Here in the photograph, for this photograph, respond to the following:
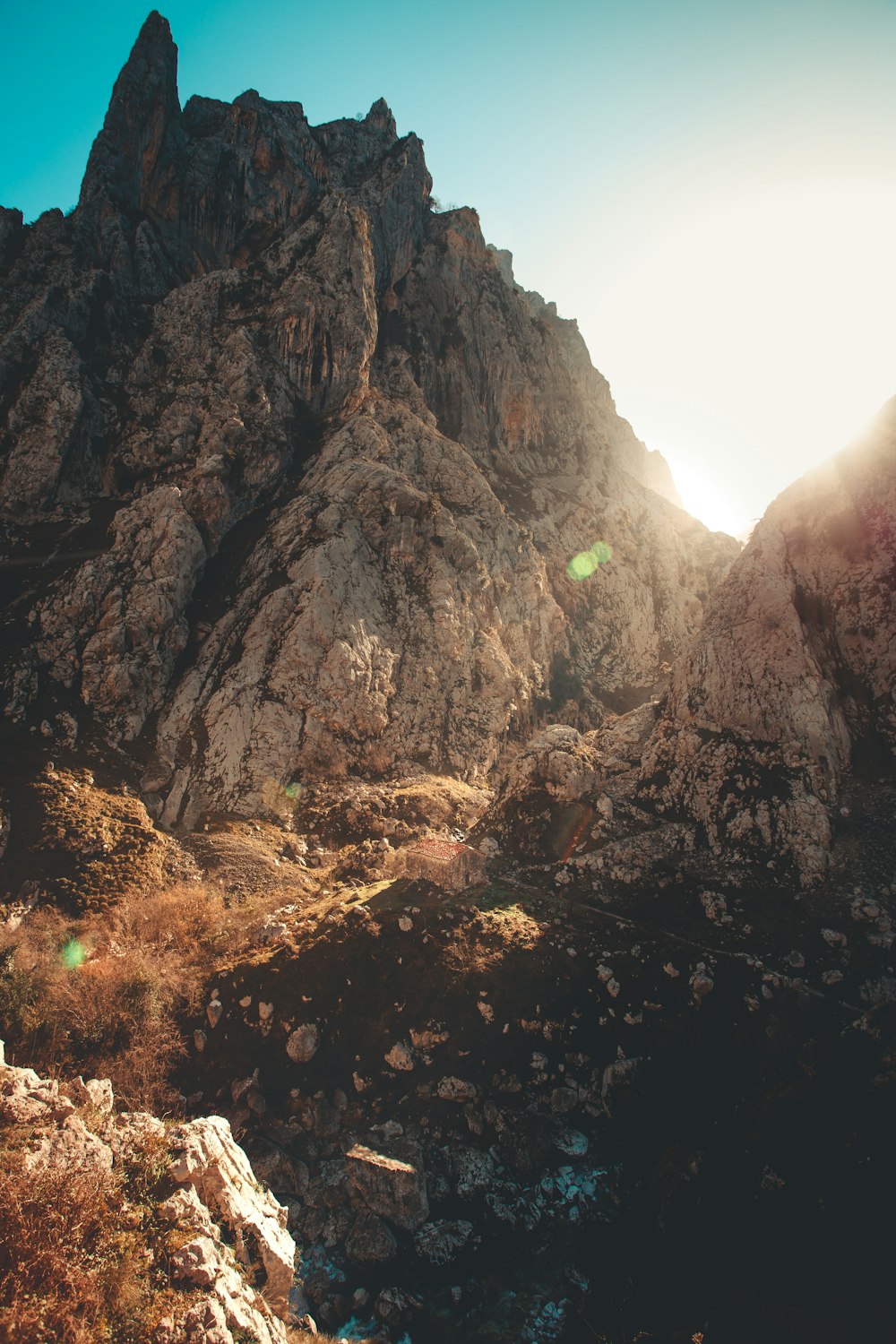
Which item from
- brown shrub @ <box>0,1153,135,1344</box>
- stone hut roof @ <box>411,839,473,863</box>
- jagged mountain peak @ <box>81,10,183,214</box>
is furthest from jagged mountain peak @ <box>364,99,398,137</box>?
brown shrub @ <box>0,1153,135,1344</box>

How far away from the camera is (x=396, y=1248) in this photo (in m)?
11.2

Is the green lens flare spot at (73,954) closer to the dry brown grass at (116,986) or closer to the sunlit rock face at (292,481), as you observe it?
the dry brown grass at (116,986)

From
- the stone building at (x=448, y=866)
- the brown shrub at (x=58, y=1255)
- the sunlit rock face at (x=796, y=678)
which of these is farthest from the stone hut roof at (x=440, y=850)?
the brown shrub at (x=58, y=1255)

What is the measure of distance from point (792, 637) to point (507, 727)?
1903 centimetres

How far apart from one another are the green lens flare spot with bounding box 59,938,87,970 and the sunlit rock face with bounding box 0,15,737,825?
855cm

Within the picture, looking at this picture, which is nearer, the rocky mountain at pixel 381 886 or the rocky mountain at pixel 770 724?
the rocky mountain at pixel 381 886

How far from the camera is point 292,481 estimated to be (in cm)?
4081

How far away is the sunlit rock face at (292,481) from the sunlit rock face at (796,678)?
1449 centimetres

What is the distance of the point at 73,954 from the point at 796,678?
2416 cm

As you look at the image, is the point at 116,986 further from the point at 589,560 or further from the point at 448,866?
the point at 589,560

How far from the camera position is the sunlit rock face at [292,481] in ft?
95.9

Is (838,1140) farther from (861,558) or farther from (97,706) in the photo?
(97,706)

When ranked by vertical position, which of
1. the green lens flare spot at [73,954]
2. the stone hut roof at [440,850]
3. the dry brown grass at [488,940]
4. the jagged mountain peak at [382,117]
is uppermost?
the jagged mountain peak at [382,117]

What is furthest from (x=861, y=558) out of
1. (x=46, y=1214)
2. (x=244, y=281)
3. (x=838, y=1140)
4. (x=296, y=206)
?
(x=296, y=206)
